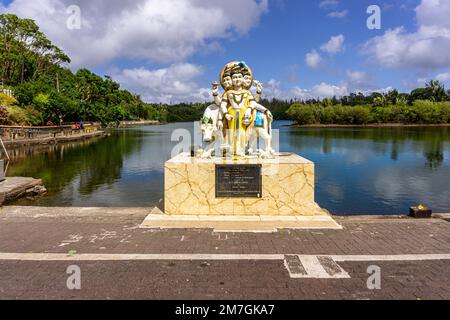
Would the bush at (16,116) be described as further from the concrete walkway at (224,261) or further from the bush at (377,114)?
the bush at (377,114)

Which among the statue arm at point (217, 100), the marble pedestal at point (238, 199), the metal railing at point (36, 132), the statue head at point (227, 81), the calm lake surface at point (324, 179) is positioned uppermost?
the statue head at point (227, 81)

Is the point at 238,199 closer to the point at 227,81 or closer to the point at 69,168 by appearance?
the point at 227,81

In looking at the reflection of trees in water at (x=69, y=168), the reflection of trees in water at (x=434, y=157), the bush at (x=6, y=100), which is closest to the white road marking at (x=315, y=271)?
the reflection of trees in water at (x=69, y=168)

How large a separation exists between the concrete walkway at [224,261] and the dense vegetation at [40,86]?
26.6m

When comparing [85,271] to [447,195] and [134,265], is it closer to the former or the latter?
[134,265]

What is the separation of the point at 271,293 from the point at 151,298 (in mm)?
1338

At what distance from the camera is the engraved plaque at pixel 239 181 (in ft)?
23.5

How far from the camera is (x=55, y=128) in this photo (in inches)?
1492

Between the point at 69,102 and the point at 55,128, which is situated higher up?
the point at 69,102

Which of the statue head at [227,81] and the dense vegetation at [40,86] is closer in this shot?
the statue head at [227,81]

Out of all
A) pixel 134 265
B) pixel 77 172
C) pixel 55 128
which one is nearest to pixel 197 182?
pixel 134 265

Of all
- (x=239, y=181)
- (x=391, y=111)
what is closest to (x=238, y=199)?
(x=239, y=181)

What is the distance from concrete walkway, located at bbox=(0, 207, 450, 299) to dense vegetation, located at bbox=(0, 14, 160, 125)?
2656 centimetres
